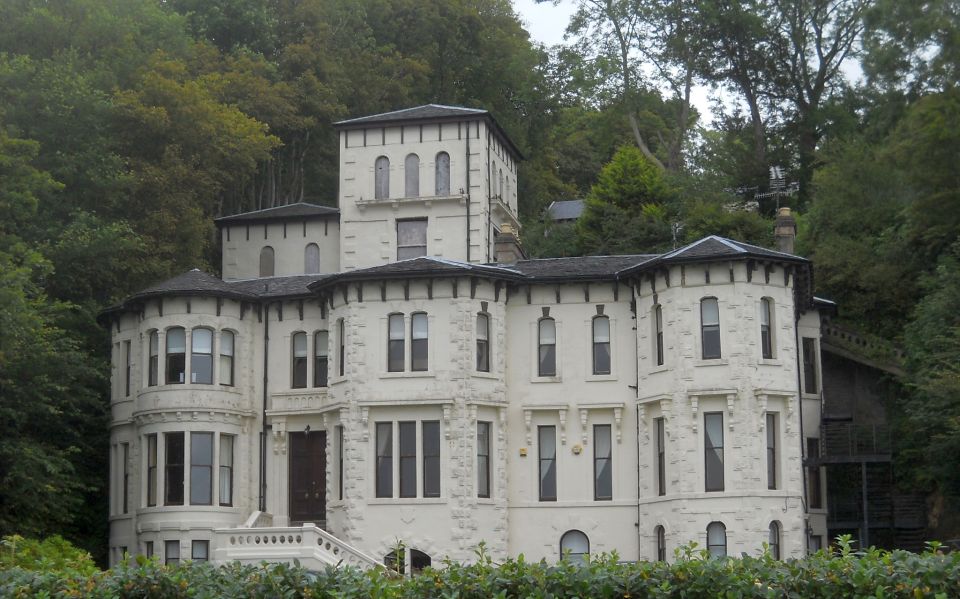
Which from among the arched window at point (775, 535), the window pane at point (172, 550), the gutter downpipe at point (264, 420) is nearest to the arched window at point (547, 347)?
the arched window at point (775, 535)

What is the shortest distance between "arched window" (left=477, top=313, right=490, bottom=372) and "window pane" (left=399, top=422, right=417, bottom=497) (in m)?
2.72

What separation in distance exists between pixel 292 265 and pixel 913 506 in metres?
24.0

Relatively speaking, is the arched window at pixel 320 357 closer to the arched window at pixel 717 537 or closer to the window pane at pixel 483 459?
the window pane at pixel 483 459

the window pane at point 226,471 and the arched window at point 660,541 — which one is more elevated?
the window pane at point 226,471

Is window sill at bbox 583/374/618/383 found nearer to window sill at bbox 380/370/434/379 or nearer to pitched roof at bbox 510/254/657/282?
pitched roof at bbox 510/254/657/282

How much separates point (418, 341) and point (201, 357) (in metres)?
7.15

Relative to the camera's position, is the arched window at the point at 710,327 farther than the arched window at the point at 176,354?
No

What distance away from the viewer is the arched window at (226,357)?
4688 centimetres

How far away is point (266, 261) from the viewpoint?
5731 cm

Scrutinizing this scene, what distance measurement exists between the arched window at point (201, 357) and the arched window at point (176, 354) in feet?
0.84

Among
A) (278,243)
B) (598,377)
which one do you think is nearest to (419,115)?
(278,243)

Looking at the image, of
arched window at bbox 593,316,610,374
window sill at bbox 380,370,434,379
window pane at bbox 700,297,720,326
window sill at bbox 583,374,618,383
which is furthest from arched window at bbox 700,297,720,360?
window sill at bbox 380,370,434,379

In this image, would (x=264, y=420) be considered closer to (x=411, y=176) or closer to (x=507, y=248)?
(x=507, y=248)

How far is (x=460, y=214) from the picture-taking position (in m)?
53.7
